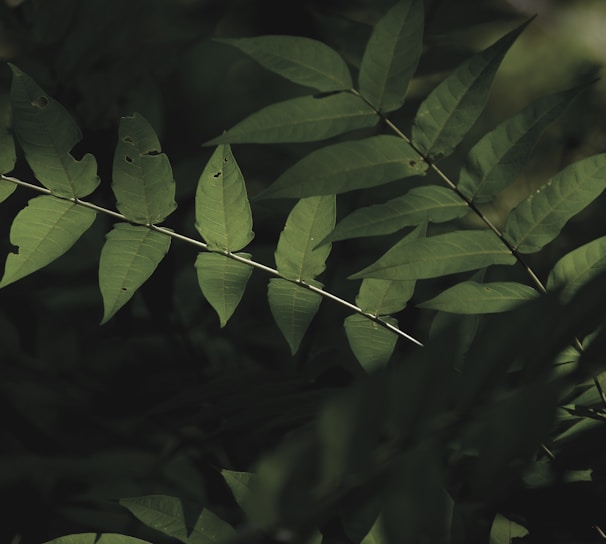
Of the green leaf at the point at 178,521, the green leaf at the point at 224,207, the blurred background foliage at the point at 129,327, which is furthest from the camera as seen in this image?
the blurred background foliage at the point at 129,327

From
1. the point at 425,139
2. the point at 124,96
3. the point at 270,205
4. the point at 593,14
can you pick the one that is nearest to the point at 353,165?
the point at 425,139

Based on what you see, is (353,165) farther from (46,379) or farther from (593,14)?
(593,14)

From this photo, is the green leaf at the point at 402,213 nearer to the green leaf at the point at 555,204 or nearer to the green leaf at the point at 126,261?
the green leaf at the point at 555,204

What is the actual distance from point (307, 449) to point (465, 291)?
15.9 inches

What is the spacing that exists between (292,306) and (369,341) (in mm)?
93

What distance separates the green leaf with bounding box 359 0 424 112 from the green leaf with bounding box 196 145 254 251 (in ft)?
0.59

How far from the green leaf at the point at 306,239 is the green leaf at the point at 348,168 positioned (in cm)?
6

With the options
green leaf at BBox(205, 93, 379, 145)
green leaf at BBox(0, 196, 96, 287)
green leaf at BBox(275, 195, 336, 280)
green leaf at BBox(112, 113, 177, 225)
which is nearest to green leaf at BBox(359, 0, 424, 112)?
green leaf at BBox(205, 93, 379, 145)

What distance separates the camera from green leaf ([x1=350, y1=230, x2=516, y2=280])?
0.72 m

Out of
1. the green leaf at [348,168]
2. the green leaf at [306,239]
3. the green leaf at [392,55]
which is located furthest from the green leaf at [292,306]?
the green leaf at [392,55]

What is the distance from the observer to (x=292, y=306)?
786 millimetres

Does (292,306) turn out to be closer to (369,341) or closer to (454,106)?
(369,341)

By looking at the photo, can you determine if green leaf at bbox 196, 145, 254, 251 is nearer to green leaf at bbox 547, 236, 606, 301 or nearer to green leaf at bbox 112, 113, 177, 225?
green leaf at bbox 112, 113, 177, 225

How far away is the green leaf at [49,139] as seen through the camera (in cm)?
75
